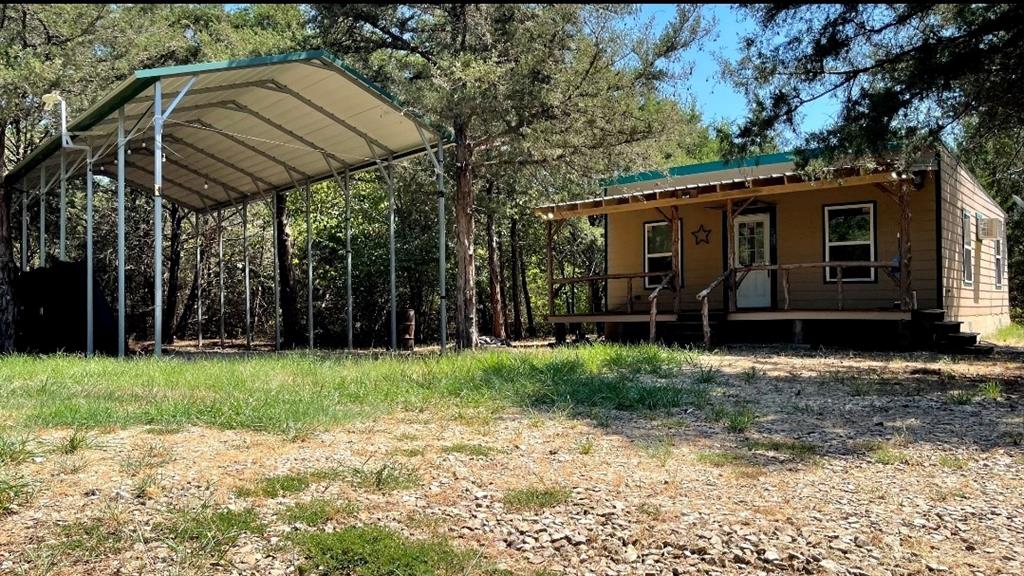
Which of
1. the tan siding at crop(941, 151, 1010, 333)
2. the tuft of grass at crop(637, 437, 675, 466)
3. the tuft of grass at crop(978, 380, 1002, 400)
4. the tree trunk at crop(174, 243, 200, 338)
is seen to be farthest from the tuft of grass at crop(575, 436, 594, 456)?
the tree trunk at crop(174, 243, 200, 338)

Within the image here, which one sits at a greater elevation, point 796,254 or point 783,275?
point 796,254

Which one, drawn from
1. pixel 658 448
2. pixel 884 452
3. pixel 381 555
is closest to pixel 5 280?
pixel 658 448

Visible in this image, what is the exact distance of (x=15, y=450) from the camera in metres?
4.25

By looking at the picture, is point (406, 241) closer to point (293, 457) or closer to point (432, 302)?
point (432, 302)

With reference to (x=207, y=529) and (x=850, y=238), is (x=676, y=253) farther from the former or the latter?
(x=207, y=529)

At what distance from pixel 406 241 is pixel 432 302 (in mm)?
2497

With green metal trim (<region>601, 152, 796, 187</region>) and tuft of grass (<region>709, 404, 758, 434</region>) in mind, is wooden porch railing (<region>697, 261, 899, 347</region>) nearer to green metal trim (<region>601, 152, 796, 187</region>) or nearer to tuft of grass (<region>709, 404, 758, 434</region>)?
green metal trim (<region>601, 152, 796, 187</region>)

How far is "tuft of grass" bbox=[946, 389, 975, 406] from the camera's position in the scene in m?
6.80

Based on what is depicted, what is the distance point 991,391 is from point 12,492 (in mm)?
7743

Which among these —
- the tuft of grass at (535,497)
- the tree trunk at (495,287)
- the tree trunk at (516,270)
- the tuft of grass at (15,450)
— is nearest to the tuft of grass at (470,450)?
the tuft of grass at (535,497)

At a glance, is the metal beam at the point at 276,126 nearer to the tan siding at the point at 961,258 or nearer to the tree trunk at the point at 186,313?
the tree trunk at the point at 186,313

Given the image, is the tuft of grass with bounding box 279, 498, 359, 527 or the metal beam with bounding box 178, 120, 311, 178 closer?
the tuft of grass with bounding box 279, 498, 359, 527

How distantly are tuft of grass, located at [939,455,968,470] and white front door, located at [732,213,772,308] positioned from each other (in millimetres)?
9483

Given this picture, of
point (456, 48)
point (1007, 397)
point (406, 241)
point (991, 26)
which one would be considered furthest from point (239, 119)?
point (1007, 397)
